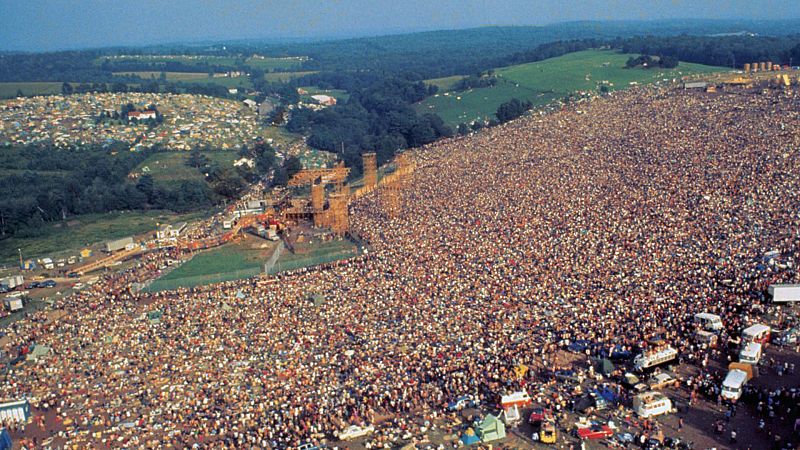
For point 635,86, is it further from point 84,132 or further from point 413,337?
point 84,132

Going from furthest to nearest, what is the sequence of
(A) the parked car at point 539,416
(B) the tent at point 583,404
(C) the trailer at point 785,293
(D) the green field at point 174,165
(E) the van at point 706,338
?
1. (D) the green field at point 174,165
2. (C) the trailer at point 785,293
3. (E) the van at point 706,338
4. (B) the tent at point 583,404
5. (A) the parked car at point 539,416

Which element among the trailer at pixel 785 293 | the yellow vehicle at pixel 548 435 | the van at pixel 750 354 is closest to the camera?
the yellow vehicle at pixel 548 435

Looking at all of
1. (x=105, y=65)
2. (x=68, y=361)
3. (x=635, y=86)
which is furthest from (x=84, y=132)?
(x=105, y=65)

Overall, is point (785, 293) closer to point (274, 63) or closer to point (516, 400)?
point (516, 400)

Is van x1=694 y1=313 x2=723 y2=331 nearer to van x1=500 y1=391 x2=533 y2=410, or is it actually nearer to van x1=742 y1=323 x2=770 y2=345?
van x1=742 y1=323 x2=770 y2=345

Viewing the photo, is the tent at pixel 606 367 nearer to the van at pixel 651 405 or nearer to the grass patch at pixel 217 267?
the van at pixel 651 405

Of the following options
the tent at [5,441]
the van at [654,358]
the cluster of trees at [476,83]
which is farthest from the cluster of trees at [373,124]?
the van at [654,358]
